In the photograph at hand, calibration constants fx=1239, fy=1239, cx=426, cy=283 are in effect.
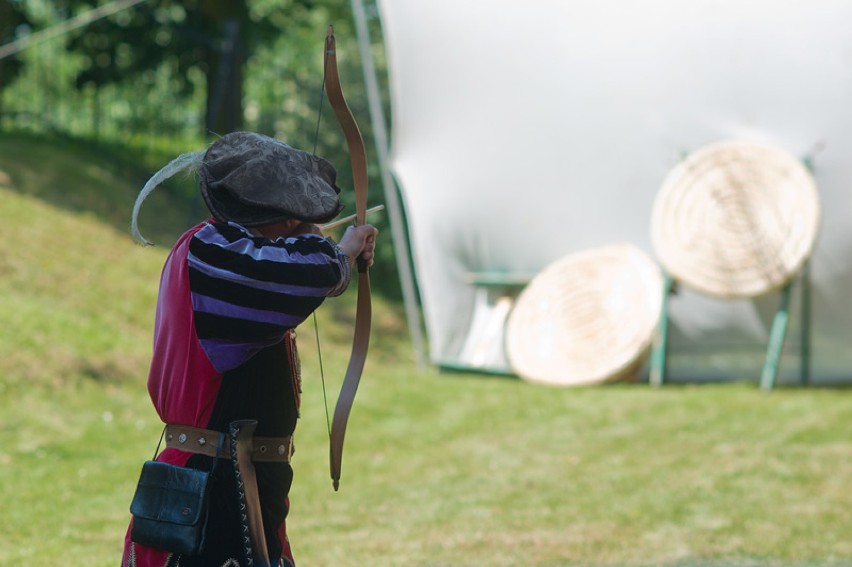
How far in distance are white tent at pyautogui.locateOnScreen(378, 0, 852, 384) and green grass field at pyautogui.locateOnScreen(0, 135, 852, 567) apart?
70 cm

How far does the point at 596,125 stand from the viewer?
955cm

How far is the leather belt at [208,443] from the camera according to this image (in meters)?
2.56

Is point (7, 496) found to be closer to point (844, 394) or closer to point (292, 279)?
point (292, 279)

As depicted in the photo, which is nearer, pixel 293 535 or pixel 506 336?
pixel 293 535

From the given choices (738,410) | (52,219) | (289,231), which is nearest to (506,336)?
(738,410)

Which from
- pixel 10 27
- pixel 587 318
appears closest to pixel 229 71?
pixel 10 27

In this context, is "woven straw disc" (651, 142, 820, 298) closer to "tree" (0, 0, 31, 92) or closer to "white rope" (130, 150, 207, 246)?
"white rope" (130, 150, 207, 246)

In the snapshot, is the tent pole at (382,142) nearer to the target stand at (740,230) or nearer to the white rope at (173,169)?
the target stand at (740,230)

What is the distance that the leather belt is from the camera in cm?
256

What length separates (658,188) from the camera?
945 centimetres

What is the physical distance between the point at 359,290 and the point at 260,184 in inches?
19.7

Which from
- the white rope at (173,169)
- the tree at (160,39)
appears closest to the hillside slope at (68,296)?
the tree at (160,39)

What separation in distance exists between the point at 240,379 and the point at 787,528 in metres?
3.80

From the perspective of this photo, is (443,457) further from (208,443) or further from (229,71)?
(229,71)
